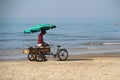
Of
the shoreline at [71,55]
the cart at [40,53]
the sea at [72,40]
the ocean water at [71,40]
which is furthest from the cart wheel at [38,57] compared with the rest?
the ocean water at [71,40]

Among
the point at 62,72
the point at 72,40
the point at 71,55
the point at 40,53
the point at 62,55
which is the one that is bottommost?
the point at 62,72

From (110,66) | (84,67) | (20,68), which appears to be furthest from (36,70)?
(110,66)

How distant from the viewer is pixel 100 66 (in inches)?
661

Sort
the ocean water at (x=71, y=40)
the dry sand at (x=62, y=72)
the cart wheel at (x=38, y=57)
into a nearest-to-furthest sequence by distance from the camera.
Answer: the dry sand at (x=62, y=72)
the cart wheel at (x=38, y=57)
the ocean water at (x=71, y=40)

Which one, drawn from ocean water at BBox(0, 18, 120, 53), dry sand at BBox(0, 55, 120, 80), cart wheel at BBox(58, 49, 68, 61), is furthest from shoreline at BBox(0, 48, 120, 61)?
dry sand at BBox(0, 55, 120, 80)

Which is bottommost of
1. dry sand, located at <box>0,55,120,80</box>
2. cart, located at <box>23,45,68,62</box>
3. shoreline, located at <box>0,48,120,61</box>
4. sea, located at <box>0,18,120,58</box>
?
dry sand, located at <box>0,55,120,80</box>

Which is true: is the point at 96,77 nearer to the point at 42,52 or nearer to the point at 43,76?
the point at 43,76

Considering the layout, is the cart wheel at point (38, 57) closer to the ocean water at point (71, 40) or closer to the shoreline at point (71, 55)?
the shoreline at point (71, 55)

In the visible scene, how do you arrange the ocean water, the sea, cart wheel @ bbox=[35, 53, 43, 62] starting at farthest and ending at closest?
1. the ocean water
2. the sea
3. cart wheel @ bbox=[35, 53, 43, 62]

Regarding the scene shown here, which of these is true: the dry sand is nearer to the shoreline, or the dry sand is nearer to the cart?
the cart

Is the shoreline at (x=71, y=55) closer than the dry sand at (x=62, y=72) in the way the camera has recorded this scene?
No

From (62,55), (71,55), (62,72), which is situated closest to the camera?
(62,72)

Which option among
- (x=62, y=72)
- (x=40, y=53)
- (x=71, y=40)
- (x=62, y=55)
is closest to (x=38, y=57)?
(x=40, y=53)

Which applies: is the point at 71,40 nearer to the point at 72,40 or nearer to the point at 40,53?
the point at 72,40
